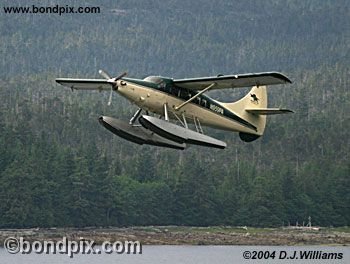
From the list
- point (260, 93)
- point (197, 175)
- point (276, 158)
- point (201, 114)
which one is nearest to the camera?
point (201, 114)

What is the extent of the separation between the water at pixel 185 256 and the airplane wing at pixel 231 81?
104ft

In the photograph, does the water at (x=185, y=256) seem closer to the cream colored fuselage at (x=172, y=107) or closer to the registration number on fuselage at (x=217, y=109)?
the cream colored fuselage at (x=172, y=107)

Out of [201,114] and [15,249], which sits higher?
[201,114]

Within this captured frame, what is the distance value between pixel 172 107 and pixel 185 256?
131 ft

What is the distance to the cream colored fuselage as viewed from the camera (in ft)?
116

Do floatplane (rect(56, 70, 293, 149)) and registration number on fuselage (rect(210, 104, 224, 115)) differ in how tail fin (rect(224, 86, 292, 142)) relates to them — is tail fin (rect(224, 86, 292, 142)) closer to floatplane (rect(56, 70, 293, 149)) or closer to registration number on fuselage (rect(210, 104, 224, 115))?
floatplane (rect(56, 70, 293, 149))

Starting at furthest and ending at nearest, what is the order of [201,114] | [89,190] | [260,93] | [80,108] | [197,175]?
[80,108], [197,175], [89,190], [260,93], [201,114]

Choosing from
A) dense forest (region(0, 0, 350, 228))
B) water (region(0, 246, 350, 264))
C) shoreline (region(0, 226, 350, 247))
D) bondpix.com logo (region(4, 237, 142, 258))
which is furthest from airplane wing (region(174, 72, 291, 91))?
dense forest (region(0, 0, 350, 228))

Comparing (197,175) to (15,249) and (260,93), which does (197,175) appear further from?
(260,93)

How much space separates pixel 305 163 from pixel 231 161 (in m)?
10.7

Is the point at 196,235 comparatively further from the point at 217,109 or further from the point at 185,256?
the point at 217,109

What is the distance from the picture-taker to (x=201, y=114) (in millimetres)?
37750

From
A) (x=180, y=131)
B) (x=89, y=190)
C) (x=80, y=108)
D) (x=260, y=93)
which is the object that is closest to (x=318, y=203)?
(x=89, y=190)

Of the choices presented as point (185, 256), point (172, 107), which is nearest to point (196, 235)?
point (185, 256)
